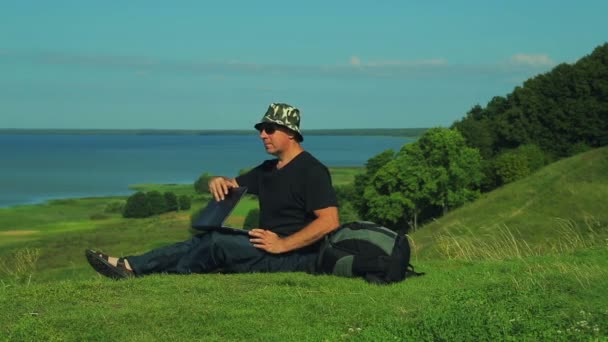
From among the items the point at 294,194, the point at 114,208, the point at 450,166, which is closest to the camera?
the point at 294,194

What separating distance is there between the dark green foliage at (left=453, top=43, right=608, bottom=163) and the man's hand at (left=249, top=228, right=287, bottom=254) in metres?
68.4

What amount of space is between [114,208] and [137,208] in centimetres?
580

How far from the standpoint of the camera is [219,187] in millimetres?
9055

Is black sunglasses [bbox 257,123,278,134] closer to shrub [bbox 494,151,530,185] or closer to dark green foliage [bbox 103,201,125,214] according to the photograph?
shrub [bbox 494,151,530,185]

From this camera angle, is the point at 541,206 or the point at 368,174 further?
the point at 368,174

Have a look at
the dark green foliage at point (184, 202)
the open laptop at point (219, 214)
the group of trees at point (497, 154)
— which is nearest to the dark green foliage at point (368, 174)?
the group of trees at point (497, 154)

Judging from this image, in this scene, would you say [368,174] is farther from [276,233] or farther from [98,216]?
[276,233]

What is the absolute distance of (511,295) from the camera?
22.4 ft

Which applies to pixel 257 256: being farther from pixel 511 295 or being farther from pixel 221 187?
pixel 511 295

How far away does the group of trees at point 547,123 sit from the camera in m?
72.2

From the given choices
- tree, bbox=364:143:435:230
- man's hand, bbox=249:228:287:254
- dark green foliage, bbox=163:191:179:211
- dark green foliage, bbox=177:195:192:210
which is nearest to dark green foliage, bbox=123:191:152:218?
dark green foliage, bbox=163:191:179:211

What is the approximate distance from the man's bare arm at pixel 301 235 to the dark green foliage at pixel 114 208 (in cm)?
11290

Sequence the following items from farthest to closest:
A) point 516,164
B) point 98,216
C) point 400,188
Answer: point 98,216
point 400,188
point 516,164

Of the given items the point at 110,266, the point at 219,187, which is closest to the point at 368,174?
the point at 219,187
